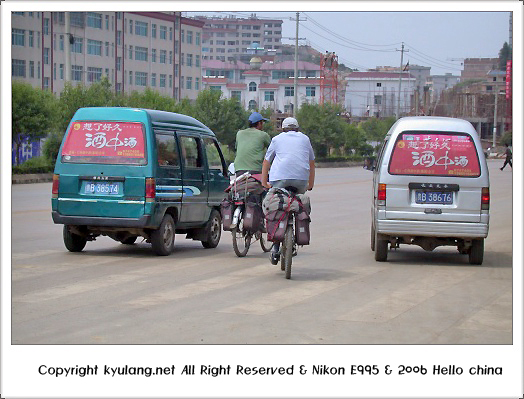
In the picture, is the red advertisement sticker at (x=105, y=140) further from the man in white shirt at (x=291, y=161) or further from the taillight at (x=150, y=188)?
the man in white shirt at (x=291, y=161)

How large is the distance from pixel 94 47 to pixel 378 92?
28.4 m

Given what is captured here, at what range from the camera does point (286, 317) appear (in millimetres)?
9000

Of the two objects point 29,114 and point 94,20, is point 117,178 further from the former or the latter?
point 94,20

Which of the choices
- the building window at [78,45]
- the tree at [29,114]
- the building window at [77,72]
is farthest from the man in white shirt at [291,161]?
the building window at [78,45]

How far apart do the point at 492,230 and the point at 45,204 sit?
11.5 m

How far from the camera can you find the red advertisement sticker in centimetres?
1339

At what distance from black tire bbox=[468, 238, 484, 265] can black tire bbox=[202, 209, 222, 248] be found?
4.18 metres

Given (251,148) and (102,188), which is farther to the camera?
(251,148)

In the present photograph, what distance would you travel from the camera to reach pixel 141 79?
91188 mm

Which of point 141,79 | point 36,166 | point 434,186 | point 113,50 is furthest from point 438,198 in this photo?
point 141,79

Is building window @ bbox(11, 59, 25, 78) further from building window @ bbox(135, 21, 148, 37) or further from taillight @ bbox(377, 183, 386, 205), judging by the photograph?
taillight @ bbox(377, 183, 386, 205)

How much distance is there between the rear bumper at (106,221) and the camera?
1321cm

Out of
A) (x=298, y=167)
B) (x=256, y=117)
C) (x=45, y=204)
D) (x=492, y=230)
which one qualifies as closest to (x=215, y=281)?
(x=298, y=167)

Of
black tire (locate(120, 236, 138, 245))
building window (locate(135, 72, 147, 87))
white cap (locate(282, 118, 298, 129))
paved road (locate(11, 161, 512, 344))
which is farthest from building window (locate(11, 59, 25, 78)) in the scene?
white cap (locate(282, 118, 298, 129))
